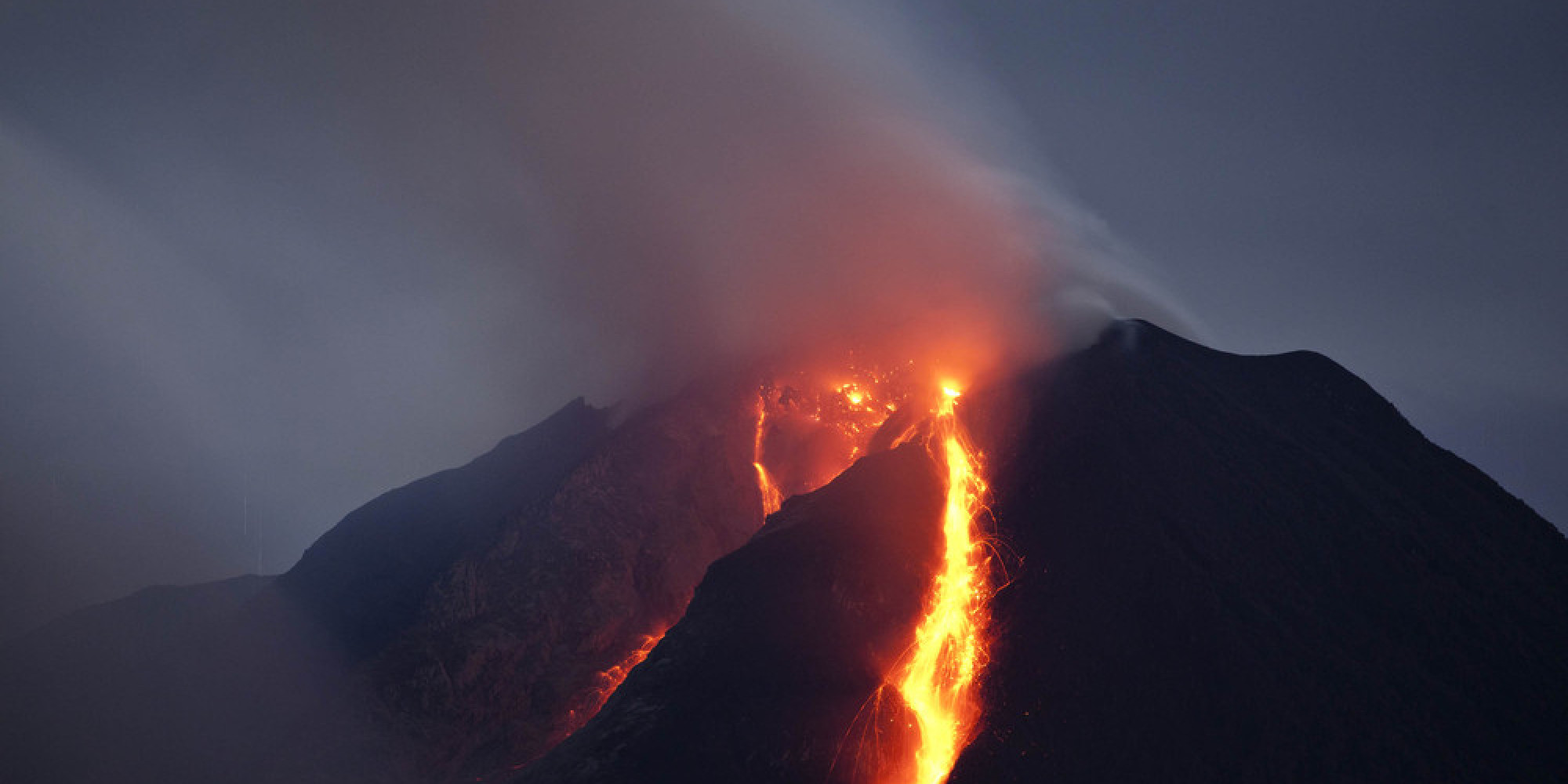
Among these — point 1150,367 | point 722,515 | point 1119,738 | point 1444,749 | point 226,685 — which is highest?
point 226,685

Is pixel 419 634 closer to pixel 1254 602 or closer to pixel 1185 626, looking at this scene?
pixel 1185 626

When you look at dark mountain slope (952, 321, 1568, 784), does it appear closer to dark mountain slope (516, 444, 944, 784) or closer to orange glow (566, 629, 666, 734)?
dark mountain slope (516, 444, 944, 784)

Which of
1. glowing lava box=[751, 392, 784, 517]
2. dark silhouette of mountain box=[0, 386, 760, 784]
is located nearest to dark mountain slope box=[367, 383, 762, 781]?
dark silhouette of mountain box=[0, 386, 760, 784]

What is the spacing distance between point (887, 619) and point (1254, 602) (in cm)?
1409

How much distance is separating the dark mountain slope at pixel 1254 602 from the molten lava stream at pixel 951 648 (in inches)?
45.0

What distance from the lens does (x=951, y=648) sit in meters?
33.2

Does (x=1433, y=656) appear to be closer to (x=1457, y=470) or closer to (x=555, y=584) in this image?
(x=1457, y=470)

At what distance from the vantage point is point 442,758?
41844 mm

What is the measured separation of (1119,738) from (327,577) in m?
51.5

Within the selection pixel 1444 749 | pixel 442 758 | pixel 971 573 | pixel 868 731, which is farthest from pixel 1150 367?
pixel 442 758

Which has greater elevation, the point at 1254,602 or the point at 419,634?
the point at 419,634

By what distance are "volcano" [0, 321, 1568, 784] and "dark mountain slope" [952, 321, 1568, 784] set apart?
0.13m

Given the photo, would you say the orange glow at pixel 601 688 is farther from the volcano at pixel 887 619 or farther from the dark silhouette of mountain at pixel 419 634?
the dark silhouette of mountain at pixel 419 634

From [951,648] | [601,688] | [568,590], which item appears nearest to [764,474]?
[568,590]
